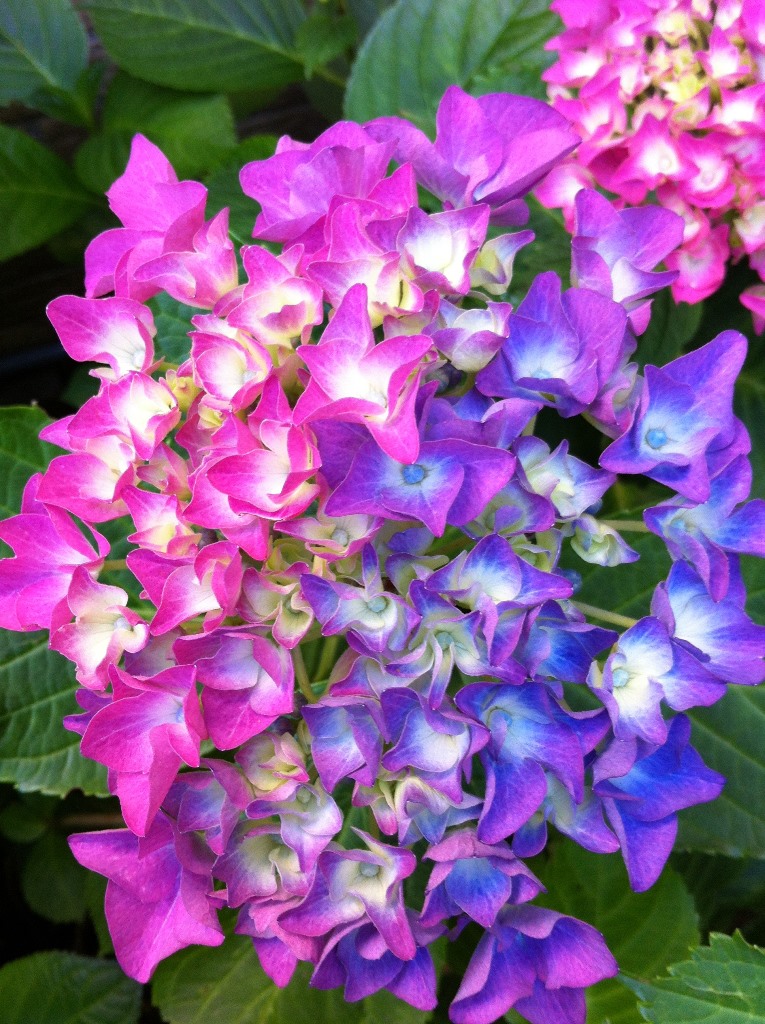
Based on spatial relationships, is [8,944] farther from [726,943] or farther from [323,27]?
[323,27]

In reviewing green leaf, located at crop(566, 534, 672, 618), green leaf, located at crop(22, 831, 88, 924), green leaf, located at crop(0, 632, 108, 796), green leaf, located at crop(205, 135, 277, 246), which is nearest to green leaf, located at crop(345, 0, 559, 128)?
green leaf, located at crop(205, 135, 277, 246)

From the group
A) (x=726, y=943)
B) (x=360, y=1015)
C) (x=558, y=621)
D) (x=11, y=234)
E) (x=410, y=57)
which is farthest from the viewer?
(x=11, y=234)

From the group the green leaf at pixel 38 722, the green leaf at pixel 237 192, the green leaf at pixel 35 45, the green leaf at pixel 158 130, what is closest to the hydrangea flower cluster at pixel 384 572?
the green leaf at pixel 38 722

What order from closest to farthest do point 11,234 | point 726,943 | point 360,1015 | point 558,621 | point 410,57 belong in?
point 558,621, point 726,943, point 360,1015, point 410,57, point 11,234

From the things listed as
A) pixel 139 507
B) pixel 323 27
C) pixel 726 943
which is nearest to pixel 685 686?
pixel 726 943

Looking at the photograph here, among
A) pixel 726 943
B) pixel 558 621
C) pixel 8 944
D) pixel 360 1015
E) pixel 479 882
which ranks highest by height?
pixel 558 621

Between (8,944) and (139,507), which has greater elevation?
(139,507)

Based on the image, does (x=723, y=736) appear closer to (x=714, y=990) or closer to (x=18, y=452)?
(x=714, y=990)

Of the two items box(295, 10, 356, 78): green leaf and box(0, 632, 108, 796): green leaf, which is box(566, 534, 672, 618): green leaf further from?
box(295, 10, 356, 78): green leaf
